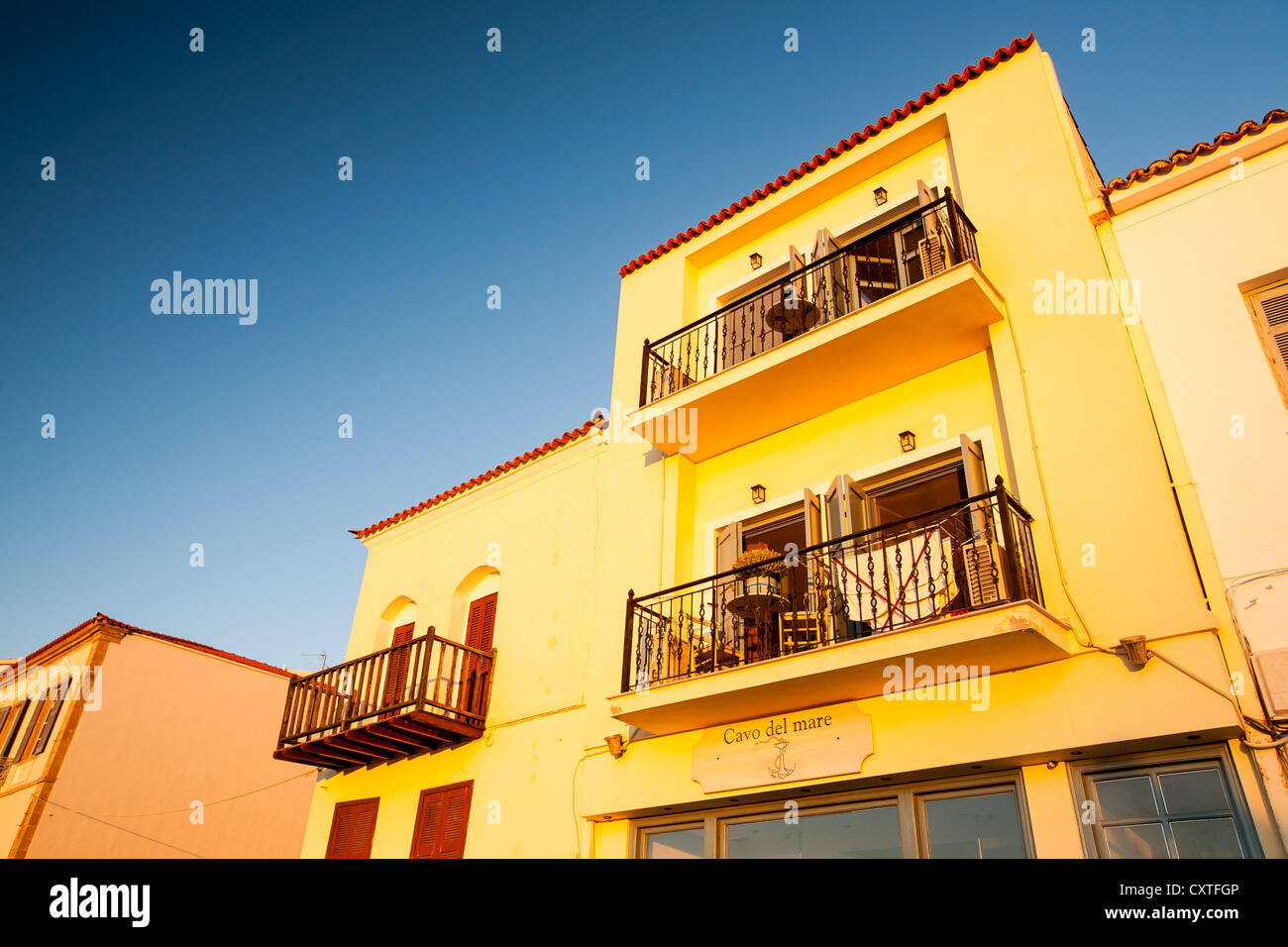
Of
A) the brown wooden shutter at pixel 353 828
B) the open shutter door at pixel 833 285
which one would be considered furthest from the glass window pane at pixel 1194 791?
the brown wooden shutter at pixel 353 828

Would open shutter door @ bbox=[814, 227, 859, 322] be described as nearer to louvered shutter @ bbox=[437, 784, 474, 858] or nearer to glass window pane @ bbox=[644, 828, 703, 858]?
glass window pane @ bbox=[644, 828, 703, 858]

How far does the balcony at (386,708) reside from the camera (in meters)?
Result: 10.6

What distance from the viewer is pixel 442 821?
34.7ft

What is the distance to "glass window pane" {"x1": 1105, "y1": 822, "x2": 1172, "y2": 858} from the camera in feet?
19.8

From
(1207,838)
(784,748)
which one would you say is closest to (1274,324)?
(1207,838)

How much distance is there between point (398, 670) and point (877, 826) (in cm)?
705

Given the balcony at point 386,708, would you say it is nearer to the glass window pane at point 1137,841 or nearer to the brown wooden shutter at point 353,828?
the brown wooden shutter at point 353,828

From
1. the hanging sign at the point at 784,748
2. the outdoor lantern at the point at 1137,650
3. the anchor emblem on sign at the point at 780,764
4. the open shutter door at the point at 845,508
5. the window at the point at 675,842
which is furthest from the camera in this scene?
the open shutter door at the point at 845,508

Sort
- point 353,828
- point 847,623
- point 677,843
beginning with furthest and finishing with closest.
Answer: point 353,828 < point 677,843 < point 847,623

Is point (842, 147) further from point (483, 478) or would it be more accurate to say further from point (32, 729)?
point (32, 729)

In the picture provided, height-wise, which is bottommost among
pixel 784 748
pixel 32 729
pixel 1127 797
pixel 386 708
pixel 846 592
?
pixel 1127 797

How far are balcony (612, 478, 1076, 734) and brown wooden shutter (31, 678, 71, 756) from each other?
1407 cm

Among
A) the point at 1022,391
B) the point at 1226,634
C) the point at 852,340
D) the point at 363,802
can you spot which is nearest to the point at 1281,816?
the point at 1226,634

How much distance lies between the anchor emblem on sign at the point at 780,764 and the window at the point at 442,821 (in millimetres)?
4224
